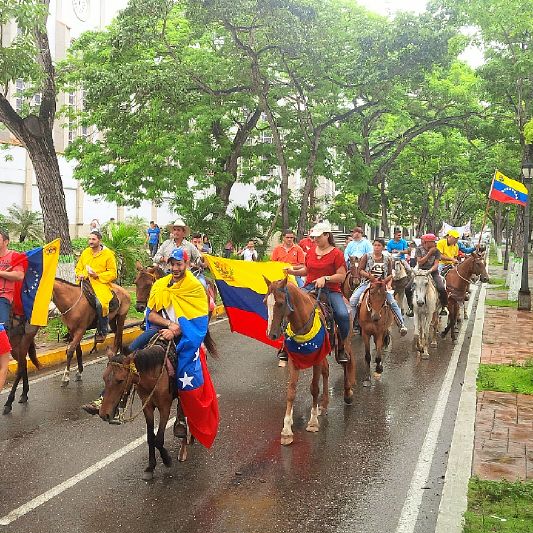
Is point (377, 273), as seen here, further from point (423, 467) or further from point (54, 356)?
point (54, 356)

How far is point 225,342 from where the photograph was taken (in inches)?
577

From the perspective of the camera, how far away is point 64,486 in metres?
6.34

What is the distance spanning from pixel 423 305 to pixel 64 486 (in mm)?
8858

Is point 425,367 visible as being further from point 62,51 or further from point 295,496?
point 62,51

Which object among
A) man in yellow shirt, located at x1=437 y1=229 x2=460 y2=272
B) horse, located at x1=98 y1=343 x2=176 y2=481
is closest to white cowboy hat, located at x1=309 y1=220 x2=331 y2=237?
horse, located at x1=98 y1=343 x2=176 y2=481

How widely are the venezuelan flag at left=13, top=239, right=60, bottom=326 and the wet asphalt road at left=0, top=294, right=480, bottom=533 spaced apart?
1.25 meters

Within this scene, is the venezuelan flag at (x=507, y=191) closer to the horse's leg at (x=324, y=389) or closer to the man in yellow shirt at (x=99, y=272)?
the horse's leg at (x=324, y=389)

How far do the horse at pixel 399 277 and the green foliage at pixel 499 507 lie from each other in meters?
7.50

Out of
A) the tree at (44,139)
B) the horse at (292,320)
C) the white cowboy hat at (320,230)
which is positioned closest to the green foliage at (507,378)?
the horse at (292,320)

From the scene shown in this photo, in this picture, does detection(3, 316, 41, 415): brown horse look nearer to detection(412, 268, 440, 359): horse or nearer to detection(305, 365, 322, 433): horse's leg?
detection(305, 365, 322, 433): horse's leg

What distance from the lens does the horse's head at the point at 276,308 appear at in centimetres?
733

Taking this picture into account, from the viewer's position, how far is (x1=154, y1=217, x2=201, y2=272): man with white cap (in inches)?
428

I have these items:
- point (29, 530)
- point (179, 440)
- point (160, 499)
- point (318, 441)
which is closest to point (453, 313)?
point (318, 441)

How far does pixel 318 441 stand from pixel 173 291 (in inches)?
105
